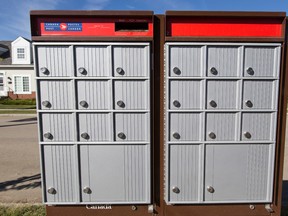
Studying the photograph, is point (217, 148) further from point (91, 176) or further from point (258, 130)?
point (91, 176)

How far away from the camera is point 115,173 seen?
3000 mm

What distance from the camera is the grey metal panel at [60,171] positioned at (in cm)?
296

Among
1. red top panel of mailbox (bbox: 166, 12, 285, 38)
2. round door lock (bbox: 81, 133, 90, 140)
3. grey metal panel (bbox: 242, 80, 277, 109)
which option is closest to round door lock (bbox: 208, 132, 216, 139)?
grey metal panel (bbox: 242, 80, 277, 109)

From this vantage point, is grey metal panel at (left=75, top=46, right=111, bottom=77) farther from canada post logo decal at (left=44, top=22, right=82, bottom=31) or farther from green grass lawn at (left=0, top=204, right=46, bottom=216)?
green grass lawn at (left=0, top=204, right=46, bottom=216)

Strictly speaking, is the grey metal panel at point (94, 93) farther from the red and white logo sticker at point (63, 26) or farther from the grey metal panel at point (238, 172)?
the grey metal panel at point (238, 172)

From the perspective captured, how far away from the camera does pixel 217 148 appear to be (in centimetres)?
298

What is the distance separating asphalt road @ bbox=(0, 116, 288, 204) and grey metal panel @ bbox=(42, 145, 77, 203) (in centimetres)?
119

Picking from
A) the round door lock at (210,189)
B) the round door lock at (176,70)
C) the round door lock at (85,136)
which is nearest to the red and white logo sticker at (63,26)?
the round door lock at (85,136)

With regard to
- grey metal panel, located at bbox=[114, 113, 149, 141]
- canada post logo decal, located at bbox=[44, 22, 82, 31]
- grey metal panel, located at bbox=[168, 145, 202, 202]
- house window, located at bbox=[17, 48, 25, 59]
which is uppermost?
house window, located at bbox=[17, 48, 25, 59]

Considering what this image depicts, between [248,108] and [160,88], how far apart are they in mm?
1246

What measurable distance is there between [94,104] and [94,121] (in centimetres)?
23

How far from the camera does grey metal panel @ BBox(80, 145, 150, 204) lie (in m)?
2.96

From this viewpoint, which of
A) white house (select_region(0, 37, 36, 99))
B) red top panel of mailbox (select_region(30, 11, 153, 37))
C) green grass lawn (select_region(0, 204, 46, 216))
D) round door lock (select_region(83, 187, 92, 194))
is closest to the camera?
red top panel of mailbox (select_region(30, 11, 153, 37))

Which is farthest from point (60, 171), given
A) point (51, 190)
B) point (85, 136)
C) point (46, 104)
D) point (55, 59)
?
point (55, 59)
